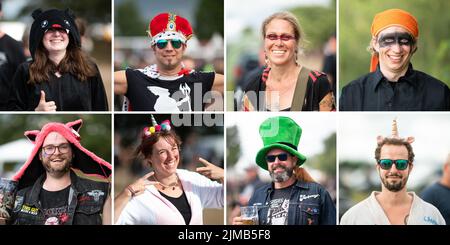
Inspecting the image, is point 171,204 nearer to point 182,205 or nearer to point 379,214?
point 182,205

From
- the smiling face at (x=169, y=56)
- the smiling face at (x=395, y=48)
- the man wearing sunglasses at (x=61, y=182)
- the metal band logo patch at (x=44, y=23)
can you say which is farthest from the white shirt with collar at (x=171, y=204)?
the smiling face at (x=395, y=48)

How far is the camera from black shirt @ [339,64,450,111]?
10695 mm

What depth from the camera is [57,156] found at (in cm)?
1077

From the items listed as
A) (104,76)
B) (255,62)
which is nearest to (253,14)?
(255,62)

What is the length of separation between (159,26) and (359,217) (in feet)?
6.39

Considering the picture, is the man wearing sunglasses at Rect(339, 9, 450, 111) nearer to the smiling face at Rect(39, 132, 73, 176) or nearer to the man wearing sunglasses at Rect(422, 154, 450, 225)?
the man wearing sunglasses at Rect(422, 154, 450, 225)

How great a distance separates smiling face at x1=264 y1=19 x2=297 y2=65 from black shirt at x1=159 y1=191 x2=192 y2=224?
117cm

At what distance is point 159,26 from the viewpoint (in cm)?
1071

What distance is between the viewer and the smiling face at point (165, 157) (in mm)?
10773

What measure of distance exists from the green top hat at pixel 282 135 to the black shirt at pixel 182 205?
2.10 feet

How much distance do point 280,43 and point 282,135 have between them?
0.64m

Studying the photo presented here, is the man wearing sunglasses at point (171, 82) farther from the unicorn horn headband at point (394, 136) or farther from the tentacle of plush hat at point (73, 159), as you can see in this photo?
the unicorn horn headband at point (394, 136)

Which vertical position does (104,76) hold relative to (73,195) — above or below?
above

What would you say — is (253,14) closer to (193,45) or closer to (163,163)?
(193,45)
